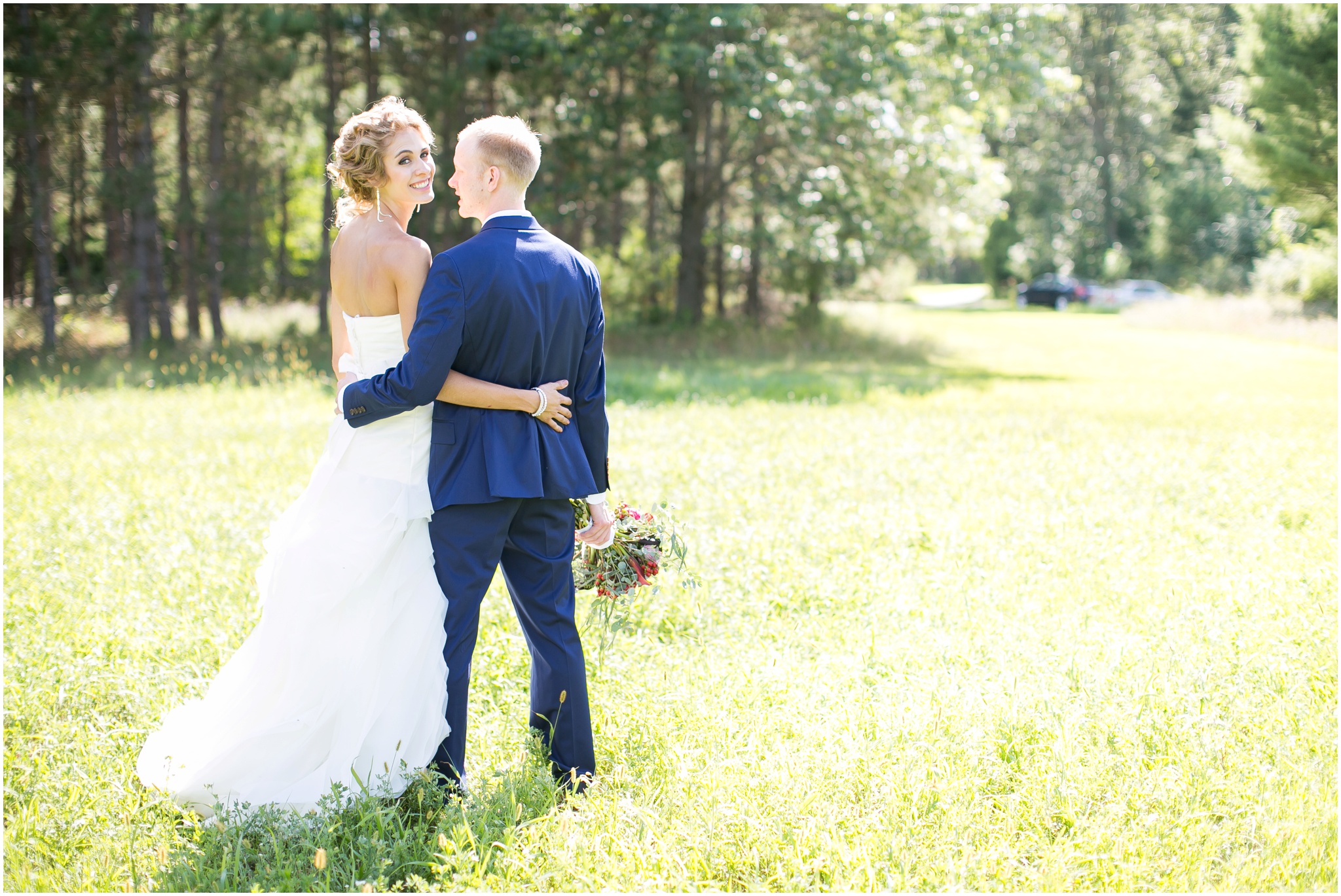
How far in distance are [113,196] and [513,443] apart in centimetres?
1763

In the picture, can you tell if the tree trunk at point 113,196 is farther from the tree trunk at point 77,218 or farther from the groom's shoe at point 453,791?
the groom's shoe at point 453,791

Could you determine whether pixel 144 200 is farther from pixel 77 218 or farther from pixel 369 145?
pixel 369 145

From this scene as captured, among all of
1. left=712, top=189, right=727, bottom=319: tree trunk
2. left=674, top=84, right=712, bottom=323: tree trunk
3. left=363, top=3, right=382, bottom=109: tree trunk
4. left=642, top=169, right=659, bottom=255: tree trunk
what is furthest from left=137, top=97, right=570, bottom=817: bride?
left=642, top=169, right=659, bottom=255: tree trunk

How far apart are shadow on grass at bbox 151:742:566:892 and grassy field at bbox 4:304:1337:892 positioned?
0.02 metres

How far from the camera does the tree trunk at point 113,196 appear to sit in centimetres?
1709

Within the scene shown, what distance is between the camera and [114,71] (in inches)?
672

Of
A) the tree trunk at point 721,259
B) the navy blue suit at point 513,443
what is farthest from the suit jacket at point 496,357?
the tree trunk at point 721,259

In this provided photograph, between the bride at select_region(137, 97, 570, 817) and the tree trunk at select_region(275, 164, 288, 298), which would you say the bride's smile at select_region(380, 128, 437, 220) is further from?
Answer: the tree trunk at select_region(275, 164, 288, 298)

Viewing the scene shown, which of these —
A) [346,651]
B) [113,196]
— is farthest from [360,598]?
[113,196]

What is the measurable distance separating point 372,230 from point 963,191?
19.7m

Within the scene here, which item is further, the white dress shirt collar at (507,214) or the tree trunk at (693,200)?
the tree trunk at (693,200)

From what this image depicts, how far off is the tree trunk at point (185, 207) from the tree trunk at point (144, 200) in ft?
1.79

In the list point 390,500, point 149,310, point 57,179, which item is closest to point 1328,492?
point 390,500

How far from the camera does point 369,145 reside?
123 inches
